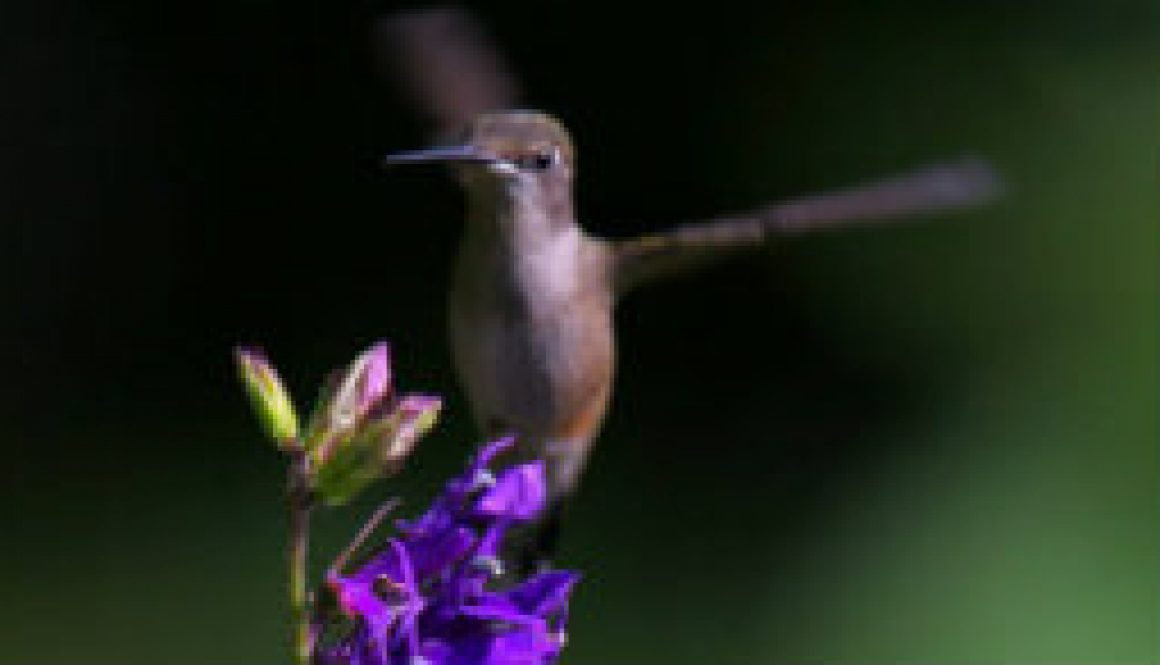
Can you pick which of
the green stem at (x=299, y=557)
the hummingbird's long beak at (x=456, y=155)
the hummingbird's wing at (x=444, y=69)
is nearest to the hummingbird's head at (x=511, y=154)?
the hummingbird's long beak at (x=456, y=155)

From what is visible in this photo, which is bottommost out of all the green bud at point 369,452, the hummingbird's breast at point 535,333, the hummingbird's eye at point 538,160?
the hummingbird's breast at point 535,333

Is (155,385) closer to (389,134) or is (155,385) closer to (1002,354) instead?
(389,134)

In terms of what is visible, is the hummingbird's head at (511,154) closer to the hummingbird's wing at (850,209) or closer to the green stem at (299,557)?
the hummingbird's wing at (850,209)

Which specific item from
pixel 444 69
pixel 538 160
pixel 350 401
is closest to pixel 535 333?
pixel 538 160

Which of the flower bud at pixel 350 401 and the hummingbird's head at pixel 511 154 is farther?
the hummingbird's head at pixel 511 154

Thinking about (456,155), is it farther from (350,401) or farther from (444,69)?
(350,401)
